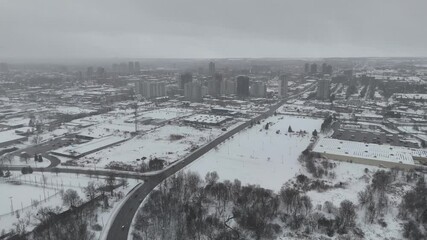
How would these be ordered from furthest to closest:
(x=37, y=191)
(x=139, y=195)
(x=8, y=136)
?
(x=8, y=136), (x=37, y=191), (x=139, y=195)

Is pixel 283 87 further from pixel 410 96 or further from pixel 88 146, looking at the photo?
pixel 88 146

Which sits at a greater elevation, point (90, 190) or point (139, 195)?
point (90, 190)

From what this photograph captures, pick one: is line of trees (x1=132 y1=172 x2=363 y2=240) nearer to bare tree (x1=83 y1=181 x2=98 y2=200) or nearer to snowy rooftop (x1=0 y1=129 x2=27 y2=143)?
bare tree (x1=83 y1=181 x2=98 y2=200)

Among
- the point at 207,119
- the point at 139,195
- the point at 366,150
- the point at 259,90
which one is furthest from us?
the point at 259,90

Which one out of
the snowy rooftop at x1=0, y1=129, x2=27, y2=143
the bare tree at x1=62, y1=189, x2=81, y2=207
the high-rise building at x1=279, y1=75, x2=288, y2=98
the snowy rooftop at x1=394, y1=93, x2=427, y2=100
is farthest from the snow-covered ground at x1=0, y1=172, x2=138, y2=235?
the snowy rooftop at x1=394, y1=93, x2=427, y2=100

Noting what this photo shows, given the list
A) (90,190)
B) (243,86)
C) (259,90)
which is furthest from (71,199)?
(243,86)

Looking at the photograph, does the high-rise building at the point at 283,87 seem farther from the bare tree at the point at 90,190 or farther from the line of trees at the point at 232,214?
the bare tree at the point at 90,190

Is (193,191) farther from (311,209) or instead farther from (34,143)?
(34,143)
